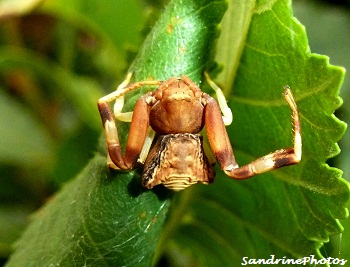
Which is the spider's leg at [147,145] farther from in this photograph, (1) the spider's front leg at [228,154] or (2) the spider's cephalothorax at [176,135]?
(1) the spider's front leg at [228,154]

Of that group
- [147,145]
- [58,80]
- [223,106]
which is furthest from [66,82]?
[223,106]

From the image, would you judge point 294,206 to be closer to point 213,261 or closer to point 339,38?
point 213,261

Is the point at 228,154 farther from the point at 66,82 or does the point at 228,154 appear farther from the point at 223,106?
the point at 66,82

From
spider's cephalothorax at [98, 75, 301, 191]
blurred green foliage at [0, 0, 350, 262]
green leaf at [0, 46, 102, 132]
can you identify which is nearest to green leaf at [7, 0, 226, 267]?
spider's cephalothorax at [98, 75, 301, 191]

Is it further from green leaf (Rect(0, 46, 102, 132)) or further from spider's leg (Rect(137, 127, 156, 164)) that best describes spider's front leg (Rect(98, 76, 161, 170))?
green leaf (Rect(0, 46, 102, 132))

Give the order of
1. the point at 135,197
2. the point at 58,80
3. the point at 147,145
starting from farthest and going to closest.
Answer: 1. the point at 58,80
2. the point at 147,145
3. the point at 135,197
